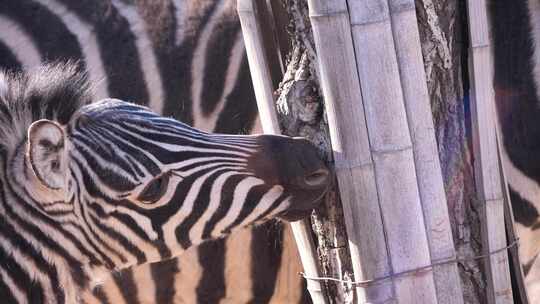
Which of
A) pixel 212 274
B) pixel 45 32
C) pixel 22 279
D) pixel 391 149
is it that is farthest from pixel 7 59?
pixel 391 149

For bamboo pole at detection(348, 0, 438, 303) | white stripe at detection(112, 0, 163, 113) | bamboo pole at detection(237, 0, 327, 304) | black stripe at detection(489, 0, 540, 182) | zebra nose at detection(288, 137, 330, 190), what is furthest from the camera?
white stripe at detection(112, 0, 163, 113)

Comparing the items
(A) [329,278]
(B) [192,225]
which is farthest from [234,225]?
(A) [329,278]

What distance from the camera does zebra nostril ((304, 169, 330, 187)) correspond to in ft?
10.8

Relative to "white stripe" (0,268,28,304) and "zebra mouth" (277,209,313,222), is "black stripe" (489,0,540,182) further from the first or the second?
"white stripe" (0,268,28,304)

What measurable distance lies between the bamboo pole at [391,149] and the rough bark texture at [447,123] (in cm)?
23

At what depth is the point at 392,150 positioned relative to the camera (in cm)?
322

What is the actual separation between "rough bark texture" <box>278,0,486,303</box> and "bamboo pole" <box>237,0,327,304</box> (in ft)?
0.34

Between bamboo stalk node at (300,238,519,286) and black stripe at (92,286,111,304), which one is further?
black stripe at (92,286,111,304)

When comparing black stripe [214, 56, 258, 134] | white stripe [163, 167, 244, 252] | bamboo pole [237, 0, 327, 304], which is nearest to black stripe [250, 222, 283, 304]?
black stripe [214, 56, 258, 134]

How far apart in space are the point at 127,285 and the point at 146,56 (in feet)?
3.69

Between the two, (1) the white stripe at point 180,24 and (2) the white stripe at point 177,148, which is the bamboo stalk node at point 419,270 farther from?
(1) the white stripe at point 180,24

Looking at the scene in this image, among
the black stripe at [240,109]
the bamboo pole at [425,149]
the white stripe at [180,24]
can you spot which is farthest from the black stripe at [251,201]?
the white stripe at [180,24]

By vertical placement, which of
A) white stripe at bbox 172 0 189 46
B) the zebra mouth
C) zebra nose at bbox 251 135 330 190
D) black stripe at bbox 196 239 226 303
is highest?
white stripe at bbox 172 0 189 46

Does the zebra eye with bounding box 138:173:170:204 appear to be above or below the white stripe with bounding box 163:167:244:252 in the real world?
above
